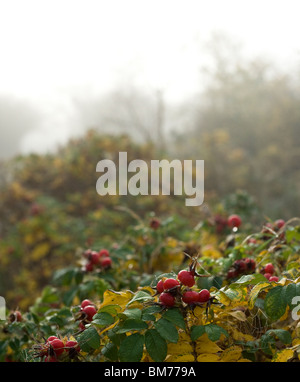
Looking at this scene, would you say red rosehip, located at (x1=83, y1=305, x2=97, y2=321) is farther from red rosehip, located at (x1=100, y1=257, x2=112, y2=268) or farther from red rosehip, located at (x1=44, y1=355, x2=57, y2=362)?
red rosehip, located at (x1=100, y1=257, x2=112, y2=268)

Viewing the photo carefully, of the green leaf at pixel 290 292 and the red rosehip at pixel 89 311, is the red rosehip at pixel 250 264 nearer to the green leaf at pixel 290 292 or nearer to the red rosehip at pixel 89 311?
the green leaf at pixel 290 292

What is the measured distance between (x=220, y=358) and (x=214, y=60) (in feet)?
37.2

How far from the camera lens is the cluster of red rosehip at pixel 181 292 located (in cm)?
94

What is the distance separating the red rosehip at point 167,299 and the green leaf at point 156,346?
0.24 feet

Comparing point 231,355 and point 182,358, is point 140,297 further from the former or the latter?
point 231,355

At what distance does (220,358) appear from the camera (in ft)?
3.25

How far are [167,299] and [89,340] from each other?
0.68 feet

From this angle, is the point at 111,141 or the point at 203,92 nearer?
the point at 111,141

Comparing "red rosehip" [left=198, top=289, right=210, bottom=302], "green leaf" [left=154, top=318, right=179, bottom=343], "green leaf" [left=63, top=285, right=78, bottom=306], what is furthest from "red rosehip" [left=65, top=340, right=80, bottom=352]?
"green leaf" [left=63, top=285, right=78, bottom=306]

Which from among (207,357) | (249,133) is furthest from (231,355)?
(249,133)

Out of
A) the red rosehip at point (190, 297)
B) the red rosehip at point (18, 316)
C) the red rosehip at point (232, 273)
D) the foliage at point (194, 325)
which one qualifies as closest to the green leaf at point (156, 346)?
the foliage at point (194, 325)

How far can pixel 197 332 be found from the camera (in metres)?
0.93

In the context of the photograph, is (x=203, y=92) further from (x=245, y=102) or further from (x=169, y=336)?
(x=169, y=336)

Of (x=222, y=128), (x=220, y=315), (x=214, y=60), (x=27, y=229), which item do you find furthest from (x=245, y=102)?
(x=220, y=315)
